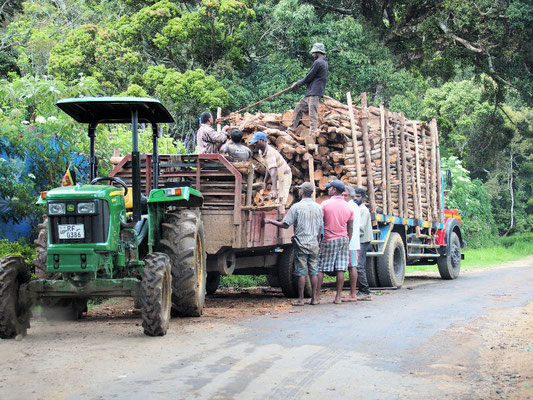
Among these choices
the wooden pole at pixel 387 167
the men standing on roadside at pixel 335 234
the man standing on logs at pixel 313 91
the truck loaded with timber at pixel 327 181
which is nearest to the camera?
the truck loaded with timber at pixel 327 181

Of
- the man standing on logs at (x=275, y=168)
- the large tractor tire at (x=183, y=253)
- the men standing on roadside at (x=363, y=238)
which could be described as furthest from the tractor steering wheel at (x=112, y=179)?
the men standing on roadside at (x=363, y=238)

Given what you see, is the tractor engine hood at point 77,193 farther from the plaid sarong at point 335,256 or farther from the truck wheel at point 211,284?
the truck wheel at point 211,284

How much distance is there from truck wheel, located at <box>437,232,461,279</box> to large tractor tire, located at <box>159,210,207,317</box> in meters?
10.7

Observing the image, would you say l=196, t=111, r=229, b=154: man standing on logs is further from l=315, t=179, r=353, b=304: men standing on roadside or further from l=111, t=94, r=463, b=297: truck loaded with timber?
l=315, t=179, r=353, b=304: men standing on roadside

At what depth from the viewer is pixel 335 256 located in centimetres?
1244

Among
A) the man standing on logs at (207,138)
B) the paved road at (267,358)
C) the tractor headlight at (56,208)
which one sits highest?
the man standing on logs at (207,138)

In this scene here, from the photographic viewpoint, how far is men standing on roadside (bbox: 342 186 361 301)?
512 inches

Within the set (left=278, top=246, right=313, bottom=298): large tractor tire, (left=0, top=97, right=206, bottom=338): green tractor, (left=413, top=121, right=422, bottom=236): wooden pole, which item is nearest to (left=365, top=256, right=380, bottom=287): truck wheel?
(left=413, top=121, right=422, bottom=236): wooden pole

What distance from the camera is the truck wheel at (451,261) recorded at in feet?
62.3

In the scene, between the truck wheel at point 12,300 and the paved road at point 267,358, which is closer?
the paved road at point 267,358

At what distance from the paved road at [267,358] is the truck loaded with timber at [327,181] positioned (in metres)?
1.60

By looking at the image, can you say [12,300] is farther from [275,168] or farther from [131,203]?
[275,168]

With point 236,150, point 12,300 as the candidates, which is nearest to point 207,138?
point 236,150

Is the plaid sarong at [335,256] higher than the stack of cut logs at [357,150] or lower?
lower
